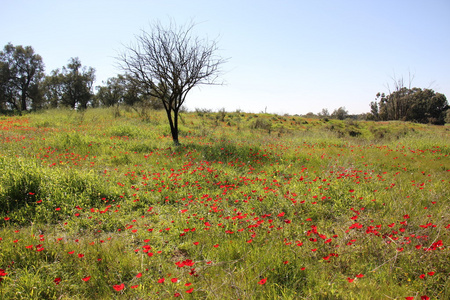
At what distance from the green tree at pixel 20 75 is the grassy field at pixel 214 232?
27587 mm

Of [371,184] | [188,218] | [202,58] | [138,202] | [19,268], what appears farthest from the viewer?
[202,58]

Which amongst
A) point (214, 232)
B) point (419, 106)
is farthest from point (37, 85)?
point (419, 106)

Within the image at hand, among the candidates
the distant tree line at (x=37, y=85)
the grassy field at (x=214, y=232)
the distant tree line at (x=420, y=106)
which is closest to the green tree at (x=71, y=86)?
the distant tree line at (x=37, y=85)

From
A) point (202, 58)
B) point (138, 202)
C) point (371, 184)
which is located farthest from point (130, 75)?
point (371, 184)

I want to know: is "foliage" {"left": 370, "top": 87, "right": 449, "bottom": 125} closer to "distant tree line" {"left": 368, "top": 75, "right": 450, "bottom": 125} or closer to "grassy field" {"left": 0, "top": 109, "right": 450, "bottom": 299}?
"distant tree line" {"left": 368, "top": 75, "right": 450, "bottom": 125}

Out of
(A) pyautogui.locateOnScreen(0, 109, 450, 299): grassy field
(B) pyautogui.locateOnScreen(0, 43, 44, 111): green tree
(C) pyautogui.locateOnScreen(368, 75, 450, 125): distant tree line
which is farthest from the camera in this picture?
(C) pyautogui.locateOnScreen(368, 75, 450, 125): distant tree line

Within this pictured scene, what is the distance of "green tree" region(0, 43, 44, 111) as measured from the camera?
2661cm

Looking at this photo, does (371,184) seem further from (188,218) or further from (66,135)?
(66,135)

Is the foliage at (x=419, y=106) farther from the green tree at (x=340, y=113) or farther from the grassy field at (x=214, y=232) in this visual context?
the grassy field at (x=214, y=232)

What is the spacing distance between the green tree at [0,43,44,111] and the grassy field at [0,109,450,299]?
27587mm

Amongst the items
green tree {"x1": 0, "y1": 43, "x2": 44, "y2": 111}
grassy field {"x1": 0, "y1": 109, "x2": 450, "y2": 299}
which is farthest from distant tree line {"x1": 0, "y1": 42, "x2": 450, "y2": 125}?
grassy field {"x1": 0, "y1": 109, "x2": 450, "y2": 299}

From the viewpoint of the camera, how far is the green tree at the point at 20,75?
26.6 metres

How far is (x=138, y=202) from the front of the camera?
15.1 feet

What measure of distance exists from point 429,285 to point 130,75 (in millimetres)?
11923
